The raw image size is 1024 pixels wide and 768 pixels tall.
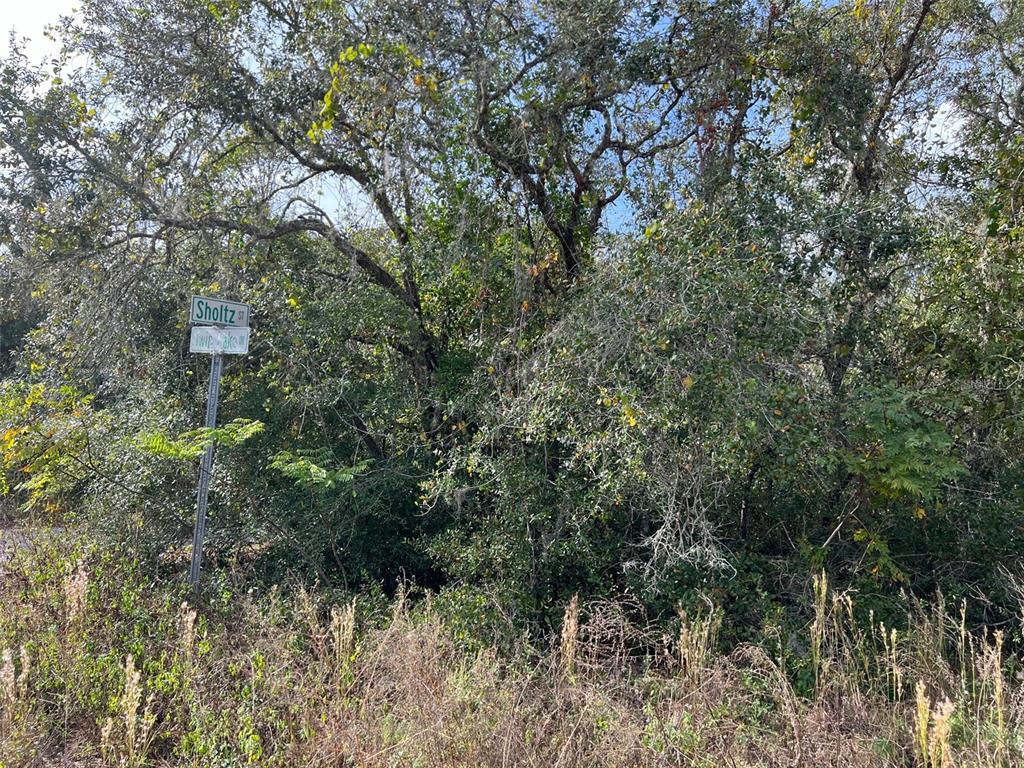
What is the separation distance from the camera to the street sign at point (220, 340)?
174 inches

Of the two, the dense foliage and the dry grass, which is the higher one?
the dense foliage

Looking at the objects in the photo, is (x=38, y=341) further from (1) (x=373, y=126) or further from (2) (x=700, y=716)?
(2) (x=700, y=716)

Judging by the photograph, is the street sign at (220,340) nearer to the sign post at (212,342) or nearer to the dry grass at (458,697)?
the sign post at (212,342)

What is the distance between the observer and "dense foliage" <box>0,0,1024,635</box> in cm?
432

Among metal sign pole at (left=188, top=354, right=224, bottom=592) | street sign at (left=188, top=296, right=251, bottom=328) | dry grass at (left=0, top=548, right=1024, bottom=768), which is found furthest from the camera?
metal sign pole at (left=188, top=354, right=224, bottom=592)

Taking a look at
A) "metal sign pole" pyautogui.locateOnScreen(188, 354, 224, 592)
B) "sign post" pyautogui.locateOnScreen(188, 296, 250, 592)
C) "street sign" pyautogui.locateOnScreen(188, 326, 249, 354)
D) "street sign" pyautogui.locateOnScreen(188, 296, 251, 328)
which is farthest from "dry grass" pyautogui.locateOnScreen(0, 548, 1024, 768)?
"street sign" pyautogui.locateOnScreen(188, 296, 251, 328)

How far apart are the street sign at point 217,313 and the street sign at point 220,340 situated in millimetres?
68

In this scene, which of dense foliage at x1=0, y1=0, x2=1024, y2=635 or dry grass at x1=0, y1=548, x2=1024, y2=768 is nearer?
dry grass at x1=0, y1=548, x2=1024, y2=768

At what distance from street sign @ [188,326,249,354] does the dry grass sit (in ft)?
5.23

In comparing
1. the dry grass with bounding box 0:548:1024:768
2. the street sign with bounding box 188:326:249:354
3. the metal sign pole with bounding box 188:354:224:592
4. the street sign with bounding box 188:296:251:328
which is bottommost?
the dry grass with bounding box 0:548:1024:768

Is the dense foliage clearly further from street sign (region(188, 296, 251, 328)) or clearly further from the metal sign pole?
street sign (region(188, 296, 251, 328))

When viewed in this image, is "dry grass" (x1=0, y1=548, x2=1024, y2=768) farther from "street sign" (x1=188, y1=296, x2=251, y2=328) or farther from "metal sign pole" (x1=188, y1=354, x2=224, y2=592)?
"street sign" (x1=188, y1=296, x2=251, y2=328)

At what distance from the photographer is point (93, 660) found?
381 centimetres

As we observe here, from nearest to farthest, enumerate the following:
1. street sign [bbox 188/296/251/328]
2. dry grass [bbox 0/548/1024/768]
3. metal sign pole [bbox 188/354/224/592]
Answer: dry grass [bbox 0/548/1024/768], street sign [bbox 188/296/251/328], metal sign pole [bbox 188/354/224/592]
